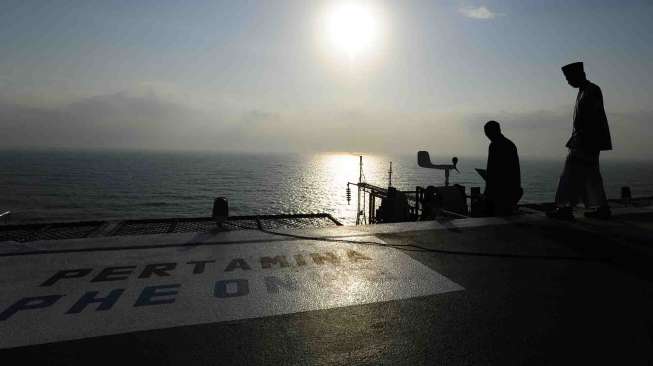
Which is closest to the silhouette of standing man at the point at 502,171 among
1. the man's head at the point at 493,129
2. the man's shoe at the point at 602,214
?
the man's head at the point at 493,129

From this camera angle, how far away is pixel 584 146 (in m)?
6.89

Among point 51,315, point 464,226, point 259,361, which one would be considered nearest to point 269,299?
point 259,361

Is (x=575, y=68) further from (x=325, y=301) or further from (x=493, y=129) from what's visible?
(x=325, y=301)

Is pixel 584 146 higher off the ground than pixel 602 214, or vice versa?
pixel 584 146

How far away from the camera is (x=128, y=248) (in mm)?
5188

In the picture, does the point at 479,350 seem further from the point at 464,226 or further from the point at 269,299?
the point at 464,226

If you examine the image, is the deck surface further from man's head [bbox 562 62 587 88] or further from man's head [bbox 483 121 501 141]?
man's head [bbox 562 62 587 88]

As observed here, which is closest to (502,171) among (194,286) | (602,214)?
(602,214)

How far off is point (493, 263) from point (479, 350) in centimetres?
239

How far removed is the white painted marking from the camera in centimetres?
296

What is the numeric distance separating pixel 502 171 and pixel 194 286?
7.19 m

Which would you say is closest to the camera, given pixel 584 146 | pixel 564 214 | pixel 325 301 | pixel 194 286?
pixel 325 301

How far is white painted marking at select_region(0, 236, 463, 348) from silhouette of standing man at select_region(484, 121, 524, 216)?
171 inches

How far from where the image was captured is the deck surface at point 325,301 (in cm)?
254
